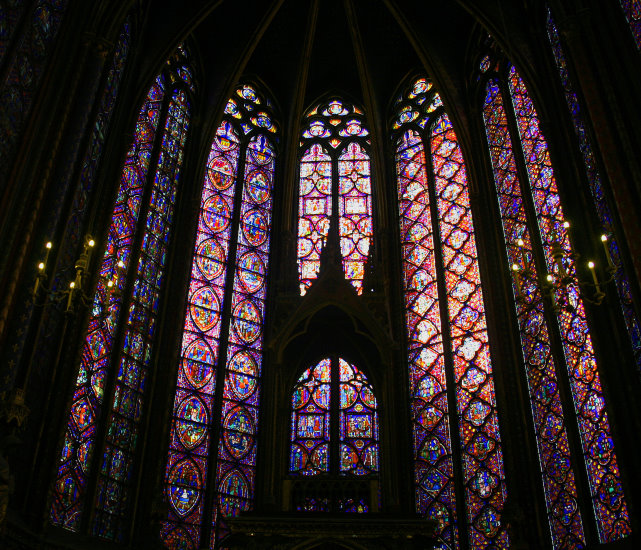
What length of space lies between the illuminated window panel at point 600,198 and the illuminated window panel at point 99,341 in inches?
234

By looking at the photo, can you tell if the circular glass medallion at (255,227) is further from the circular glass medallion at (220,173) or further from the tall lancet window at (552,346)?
the tall lancet window at (552,346)

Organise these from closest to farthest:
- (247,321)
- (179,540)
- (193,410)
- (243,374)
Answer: (179,540)
(193,410)
(243,374)
(247,321)

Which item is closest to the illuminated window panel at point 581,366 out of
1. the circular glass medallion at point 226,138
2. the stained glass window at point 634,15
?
the stained glass window at point 634,15

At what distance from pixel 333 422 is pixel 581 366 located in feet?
12.8

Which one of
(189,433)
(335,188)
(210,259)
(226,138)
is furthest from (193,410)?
(226,138)

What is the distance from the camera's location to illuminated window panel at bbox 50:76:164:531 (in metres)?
10.3

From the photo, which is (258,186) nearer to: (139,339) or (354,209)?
(354,209)

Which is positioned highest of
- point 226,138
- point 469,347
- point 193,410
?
point 226,138

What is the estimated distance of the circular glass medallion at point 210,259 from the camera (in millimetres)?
14020

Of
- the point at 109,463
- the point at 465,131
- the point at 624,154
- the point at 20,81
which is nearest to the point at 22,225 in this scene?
the point at 20,81

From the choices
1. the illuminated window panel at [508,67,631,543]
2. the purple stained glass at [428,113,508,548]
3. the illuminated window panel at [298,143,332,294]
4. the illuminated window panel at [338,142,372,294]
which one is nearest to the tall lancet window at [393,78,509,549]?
the purple stained glass at [428,113,508,548]

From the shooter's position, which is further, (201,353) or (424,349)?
(424,349)

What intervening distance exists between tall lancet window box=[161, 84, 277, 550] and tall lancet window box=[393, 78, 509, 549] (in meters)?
2.71

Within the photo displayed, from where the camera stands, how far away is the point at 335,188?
16.0 metres
